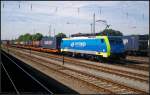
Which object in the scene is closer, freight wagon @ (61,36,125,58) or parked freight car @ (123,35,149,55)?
freight wagon @ (61,36,125,58)

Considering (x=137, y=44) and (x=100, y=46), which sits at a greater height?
(x=100, y=46)

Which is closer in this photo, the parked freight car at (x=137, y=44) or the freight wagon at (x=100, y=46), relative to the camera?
the freight wagon at (x=100, y=46)

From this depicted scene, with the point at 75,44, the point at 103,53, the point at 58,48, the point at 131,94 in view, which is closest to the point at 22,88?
the point at 131,94

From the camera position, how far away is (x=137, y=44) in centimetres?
4175

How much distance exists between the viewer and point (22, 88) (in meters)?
16.1

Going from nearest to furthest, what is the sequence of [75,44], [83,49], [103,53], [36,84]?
[36,84] → [103,53] → [83,49] → [75,44]

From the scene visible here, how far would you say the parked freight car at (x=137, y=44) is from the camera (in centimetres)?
4181

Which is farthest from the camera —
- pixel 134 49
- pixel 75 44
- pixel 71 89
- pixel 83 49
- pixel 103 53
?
pixel 134 49

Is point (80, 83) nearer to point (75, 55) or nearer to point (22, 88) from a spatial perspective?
point (22, 88)

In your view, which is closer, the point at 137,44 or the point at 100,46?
the point at 100,46

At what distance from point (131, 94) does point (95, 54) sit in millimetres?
18250

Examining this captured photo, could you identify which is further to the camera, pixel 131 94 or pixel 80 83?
pixel 80 83

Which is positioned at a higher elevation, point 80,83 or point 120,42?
point 120,42

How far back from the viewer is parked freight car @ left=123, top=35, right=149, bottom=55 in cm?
4181
